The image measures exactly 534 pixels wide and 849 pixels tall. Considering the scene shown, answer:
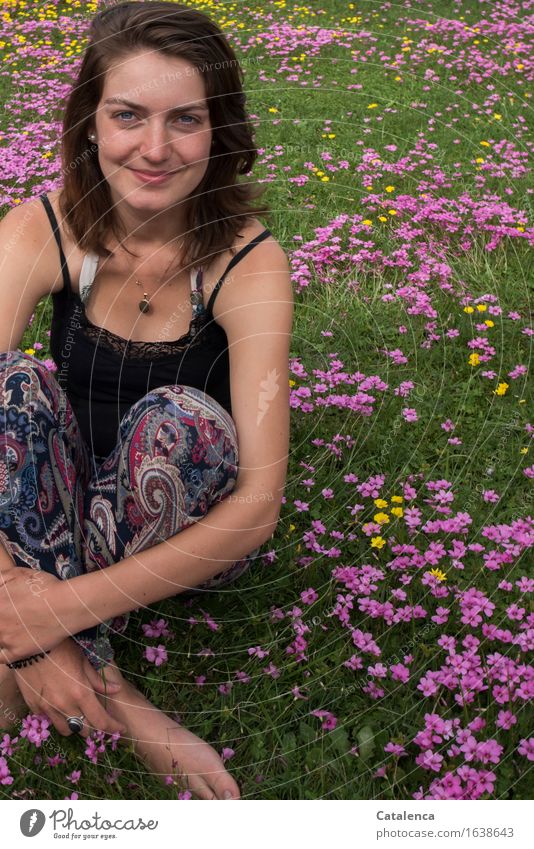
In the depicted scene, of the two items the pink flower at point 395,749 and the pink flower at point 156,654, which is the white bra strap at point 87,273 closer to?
the pink flower at point 156,654

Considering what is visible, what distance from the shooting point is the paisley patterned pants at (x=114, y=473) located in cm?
207

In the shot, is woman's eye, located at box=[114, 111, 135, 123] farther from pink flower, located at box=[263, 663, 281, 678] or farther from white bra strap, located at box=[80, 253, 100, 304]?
pink flower, located at box=[263, 663, 281, 678]

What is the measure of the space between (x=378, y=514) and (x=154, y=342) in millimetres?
1046

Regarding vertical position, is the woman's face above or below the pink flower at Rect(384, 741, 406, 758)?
above

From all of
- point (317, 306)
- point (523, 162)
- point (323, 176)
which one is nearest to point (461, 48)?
point (523, 162)

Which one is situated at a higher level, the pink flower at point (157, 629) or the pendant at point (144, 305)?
the pendant at point (144, 305)

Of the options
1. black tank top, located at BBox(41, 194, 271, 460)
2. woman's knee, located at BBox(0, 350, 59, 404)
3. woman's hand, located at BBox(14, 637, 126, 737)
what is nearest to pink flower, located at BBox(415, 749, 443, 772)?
woman's hand, located at BBox(14, 637, 126, 737)

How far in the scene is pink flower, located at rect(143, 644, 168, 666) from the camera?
2.43 m

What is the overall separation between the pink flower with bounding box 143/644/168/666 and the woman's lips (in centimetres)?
141

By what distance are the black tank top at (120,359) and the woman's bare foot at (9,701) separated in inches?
29.9

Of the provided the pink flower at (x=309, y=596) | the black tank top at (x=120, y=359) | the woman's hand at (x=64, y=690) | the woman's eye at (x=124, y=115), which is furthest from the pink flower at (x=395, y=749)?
the woman's eye at (x=124, y=115)

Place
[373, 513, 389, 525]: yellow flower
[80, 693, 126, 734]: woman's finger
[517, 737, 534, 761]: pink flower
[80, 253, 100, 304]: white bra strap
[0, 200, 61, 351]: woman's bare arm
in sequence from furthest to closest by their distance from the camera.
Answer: [373, 513, 389, 525]: yellow flower → [80, 253, 100, 304]: white bra strap → [0, 200, 61, 351]: woman's bare arm → [80, 693, 126, 734]: woman's finger → [517, 737, 534, 761]: pink flower

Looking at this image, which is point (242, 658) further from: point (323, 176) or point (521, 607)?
point (323, 176)
